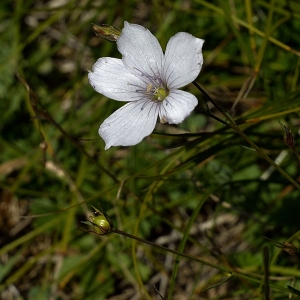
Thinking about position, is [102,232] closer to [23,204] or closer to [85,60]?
[23,204]

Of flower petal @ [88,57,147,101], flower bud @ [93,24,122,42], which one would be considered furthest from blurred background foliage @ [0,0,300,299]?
flower bud @ [93,24,122,42]

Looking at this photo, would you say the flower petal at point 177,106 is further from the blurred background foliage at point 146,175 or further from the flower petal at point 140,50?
the blurred background foliage at point 146,175

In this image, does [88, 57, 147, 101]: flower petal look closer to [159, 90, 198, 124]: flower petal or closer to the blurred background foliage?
[159, 90, 198, 124]: flower petal

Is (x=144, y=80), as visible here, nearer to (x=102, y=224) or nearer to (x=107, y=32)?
(x=107, y=32)

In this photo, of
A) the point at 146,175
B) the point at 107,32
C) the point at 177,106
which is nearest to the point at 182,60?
the point at 177,106

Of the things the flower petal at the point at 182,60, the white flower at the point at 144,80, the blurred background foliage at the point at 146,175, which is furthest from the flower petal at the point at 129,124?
the blurred background foliage at the point at 146,175

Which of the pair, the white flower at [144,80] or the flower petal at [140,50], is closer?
the white flower at [144,80]
